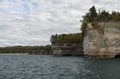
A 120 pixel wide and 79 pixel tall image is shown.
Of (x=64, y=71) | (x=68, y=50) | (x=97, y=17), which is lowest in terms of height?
(x=64, y=71)

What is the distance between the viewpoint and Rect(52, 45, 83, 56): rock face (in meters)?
112

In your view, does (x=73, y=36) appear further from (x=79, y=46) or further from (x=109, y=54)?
(x=109, y=54)

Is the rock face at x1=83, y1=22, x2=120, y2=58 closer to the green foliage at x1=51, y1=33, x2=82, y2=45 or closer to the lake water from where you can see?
the lake water

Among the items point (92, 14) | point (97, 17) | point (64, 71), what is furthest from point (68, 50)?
point (64, 71)

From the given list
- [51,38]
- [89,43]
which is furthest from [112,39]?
[51,38]

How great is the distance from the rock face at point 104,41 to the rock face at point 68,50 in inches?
1430

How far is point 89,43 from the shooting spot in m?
73.2

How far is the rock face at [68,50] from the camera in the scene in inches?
4407

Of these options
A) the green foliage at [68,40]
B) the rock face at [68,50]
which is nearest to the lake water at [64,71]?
the rock face at [68,50]

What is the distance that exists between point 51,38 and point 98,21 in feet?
204

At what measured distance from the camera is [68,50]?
114875 millimetres

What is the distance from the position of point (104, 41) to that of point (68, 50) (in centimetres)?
4243

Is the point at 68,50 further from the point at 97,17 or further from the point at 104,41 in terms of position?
the point at 104,41

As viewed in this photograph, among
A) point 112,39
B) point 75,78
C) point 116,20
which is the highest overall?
point 116,20
